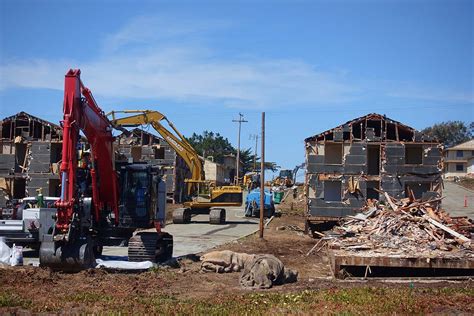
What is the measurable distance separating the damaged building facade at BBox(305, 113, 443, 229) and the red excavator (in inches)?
554

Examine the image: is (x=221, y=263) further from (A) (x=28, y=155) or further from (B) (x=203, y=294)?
(A) (x=28, y=155)

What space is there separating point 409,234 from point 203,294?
6.84 meters

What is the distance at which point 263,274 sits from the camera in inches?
524

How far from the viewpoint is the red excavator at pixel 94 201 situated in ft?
46.2

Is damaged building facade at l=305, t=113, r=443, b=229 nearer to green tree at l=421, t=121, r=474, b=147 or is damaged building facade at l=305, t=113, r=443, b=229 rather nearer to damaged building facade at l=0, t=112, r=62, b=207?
damaged building facade at l=0, t=112, r=62, b=207

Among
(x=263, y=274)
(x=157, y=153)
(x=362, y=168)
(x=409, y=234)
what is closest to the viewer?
(x=263, y=274)

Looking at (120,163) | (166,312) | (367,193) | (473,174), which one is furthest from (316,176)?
(473,174)

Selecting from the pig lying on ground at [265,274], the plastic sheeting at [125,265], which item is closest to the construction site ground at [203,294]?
the pig lying on ground at [265,274]

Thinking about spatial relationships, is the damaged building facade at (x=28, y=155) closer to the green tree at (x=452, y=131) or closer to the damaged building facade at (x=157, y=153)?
the damaged building facade at (x=157, y=153)

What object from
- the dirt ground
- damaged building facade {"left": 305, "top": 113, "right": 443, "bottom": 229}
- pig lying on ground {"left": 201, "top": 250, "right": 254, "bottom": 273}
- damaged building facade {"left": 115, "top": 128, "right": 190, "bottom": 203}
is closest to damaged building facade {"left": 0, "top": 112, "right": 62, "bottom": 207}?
damaged building facade {"left": 115, "top": 128, "right": 190, "bottom": 203}

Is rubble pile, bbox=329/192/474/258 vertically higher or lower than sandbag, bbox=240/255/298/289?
higher

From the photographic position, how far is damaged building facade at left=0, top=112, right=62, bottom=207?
126ft

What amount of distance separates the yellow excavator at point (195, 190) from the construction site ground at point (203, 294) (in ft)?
52.5

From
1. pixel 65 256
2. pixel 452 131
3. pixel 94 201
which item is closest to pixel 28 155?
pixel 94 201
